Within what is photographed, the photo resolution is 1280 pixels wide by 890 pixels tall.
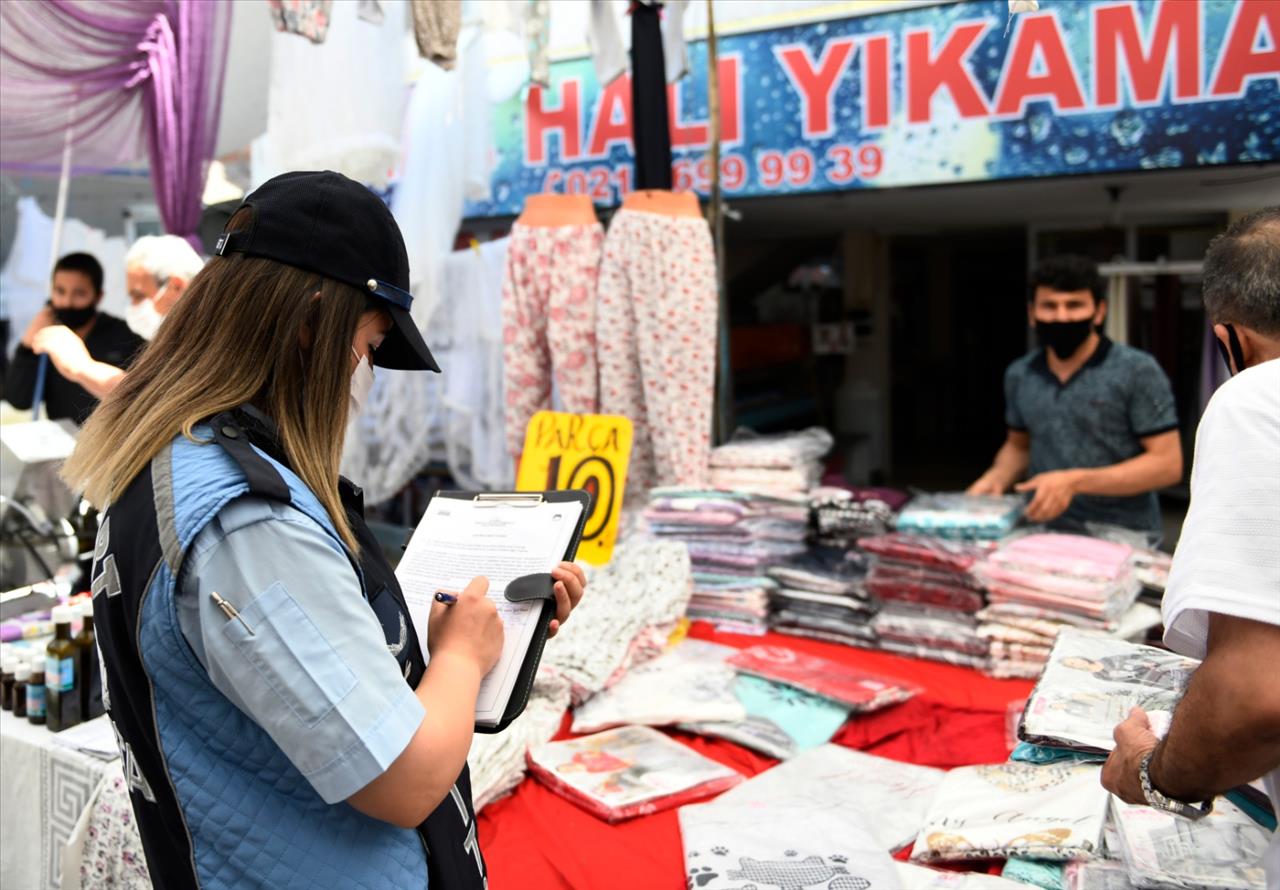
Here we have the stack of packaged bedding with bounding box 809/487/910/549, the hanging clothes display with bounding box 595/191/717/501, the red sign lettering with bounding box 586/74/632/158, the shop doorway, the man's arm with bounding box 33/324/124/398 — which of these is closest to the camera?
the man's arm with bounding box 33/324/124/398

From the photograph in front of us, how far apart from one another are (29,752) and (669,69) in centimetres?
330

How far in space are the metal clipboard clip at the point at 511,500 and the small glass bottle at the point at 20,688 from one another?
130 centimetres

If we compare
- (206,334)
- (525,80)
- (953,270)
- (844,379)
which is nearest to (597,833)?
(206,334)

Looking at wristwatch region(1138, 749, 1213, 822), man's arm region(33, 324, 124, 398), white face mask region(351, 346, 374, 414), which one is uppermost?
man's arm region(33, 324, 124, 398)

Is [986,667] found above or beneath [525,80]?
beneath

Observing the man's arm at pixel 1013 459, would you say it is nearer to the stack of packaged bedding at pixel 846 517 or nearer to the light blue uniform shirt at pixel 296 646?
the stack of packaged bedding at pixel 846 517

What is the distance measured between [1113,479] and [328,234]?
2614 mm

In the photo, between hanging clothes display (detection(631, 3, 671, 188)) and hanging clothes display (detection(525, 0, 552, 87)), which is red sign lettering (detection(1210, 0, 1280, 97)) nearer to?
hanging clothes display (detection(631, 3, 671, 188))

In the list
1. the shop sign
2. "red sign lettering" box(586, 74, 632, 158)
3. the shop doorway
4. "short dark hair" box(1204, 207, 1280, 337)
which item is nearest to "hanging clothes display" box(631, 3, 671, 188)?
the shop sign

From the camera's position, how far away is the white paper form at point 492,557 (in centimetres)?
123

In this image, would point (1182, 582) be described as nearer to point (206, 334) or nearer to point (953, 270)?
point (206, 334)

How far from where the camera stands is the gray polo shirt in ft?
9.89

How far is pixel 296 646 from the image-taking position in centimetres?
90

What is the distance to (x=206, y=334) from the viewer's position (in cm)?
105
